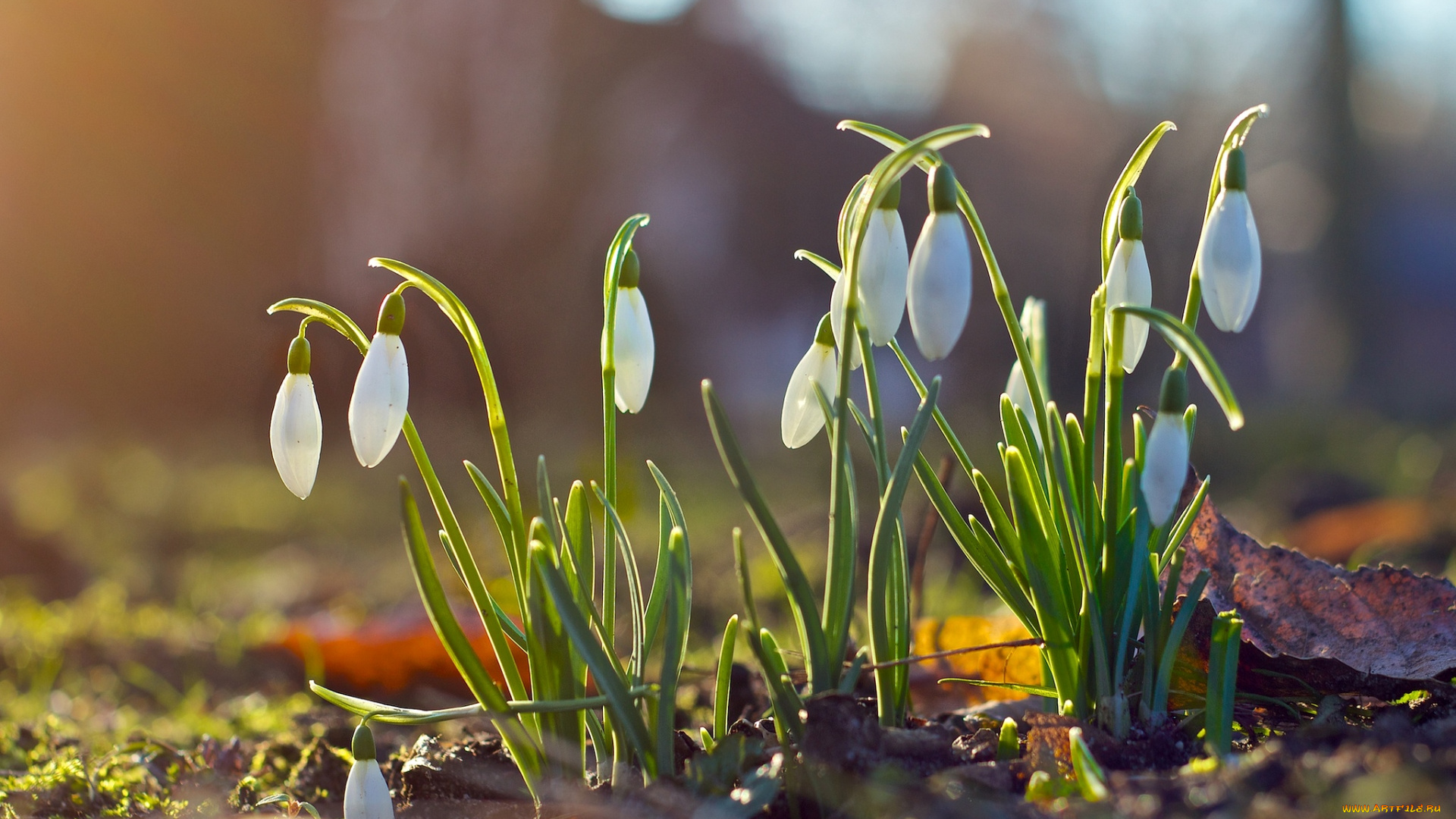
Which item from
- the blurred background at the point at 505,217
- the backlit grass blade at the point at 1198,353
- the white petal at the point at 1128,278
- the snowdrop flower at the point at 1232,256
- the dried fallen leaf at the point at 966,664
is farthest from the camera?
the blurred background at the point at 505,217

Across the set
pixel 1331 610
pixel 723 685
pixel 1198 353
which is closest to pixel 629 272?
pixel 723 685

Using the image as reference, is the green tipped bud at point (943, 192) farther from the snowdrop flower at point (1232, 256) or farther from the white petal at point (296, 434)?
the white petal at point (296, 434)

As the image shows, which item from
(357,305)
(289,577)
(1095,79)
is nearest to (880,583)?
(289,577)

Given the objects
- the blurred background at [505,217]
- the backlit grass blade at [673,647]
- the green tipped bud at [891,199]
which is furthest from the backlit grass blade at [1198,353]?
the blurred background at [505,217]

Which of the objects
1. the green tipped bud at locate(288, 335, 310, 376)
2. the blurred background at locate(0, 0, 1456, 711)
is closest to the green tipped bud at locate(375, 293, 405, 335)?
the green tipped bud at locate(288, 335, 310, 376)

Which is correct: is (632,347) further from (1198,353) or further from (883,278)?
(1198,353)

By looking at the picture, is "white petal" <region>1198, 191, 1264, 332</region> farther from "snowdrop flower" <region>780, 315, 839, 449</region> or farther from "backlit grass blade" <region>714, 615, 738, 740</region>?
"backlit grass blade" <region>714, 615, 738, 740</region>
